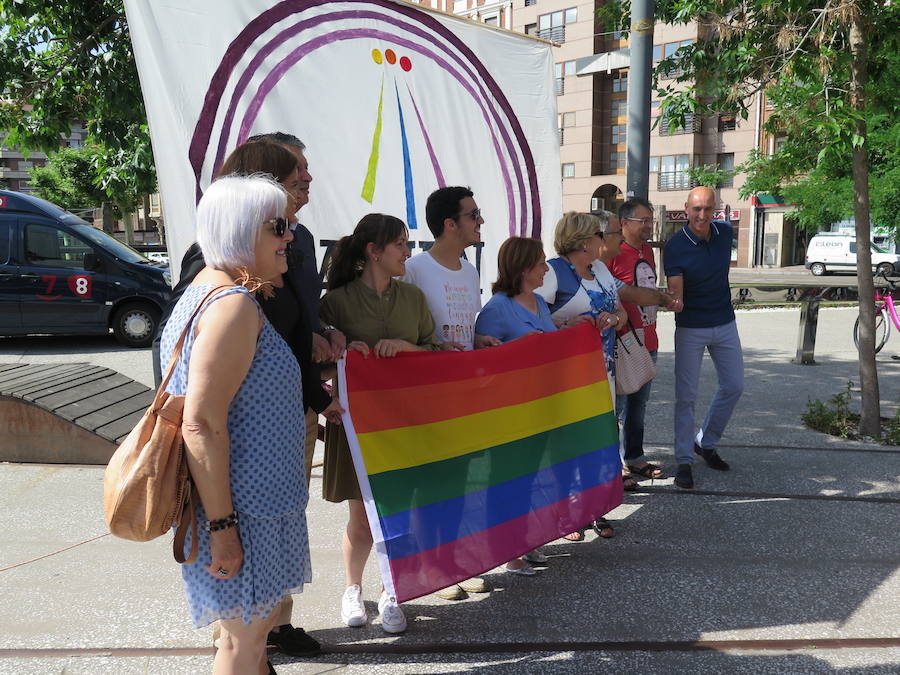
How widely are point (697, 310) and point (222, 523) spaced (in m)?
3.99

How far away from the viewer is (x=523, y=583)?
147 inches

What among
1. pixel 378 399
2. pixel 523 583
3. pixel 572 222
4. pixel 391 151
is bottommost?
pixel 523 583

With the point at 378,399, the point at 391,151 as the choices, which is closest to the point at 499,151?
the point at 391,151

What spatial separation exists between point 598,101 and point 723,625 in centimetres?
4602

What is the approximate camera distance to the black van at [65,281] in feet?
37.4

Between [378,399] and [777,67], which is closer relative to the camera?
[378,399]

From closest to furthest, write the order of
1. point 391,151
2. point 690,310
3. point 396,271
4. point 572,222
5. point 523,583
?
1. point 396,271
2. point 523,583
3. point 572,222
4. point 391,151
5. point 690,310

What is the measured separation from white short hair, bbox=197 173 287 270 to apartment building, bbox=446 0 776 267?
4110 centimetres

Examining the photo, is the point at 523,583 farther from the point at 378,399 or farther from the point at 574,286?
the point at 574,286

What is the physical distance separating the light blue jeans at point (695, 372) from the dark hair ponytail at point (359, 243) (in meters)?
2.74

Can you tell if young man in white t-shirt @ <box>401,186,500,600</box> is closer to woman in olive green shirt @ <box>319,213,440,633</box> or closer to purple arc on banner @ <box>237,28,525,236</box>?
woman in olive green shirt @ <box>319,213,440,633</box>

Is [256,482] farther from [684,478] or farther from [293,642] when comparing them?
[684,478]

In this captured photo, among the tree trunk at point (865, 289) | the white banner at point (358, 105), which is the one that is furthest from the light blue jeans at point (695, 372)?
the tree trunk at point (865, 289)

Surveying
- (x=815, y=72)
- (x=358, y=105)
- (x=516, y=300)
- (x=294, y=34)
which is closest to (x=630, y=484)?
(x=516, y=300)
